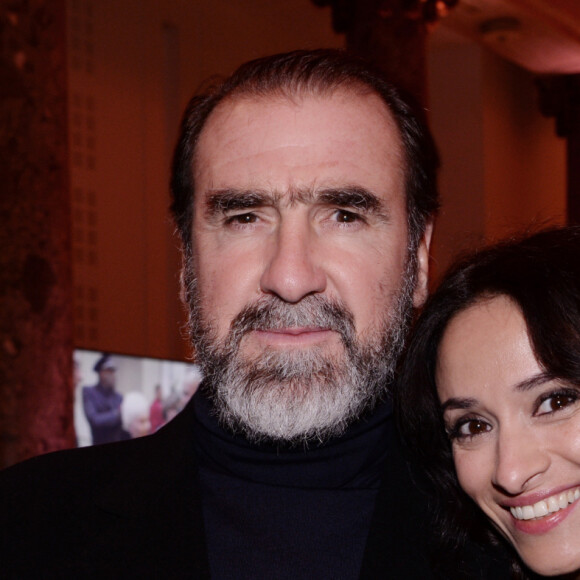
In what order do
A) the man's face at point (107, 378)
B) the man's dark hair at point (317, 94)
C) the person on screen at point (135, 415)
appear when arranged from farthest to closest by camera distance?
1. the person on screen at point (135, 415)
2. the man's face at point (107, 378)
3. the man's dark hair at point (317, 94)

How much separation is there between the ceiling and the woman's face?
24.7ft

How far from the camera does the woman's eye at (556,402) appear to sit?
2131 mm

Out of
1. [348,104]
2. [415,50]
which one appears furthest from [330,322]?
[415,50]

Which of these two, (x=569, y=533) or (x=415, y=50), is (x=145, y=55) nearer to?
(x=415, y=50)

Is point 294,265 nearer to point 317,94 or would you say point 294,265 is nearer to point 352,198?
point 352,198

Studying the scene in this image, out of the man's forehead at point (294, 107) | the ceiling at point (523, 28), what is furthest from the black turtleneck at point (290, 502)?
the ceiling at point (523, 28)

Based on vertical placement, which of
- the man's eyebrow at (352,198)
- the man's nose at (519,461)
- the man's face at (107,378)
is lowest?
the man's face at (107,378)

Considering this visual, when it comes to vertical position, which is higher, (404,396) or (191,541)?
(404,396)

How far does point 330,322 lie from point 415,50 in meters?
4.70

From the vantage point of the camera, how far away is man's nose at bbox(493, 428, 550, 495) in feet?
6.91

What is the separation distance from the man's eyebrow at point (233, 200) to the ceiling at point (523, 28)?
7.38 m

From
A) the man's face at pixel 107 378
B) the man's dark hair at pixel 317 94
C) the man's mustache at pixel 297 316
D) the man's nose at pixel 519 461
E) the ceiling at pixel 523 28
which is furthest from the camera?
the ceiling at pixel 523 28

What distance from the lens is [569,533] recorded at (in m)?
2.14

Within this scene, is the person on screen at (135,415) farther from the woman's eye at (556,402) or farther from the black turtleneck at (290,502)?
the woman's eye at (556,402)
